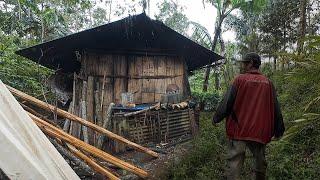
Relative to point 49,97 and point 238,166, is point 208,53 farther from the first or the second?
point 238,166

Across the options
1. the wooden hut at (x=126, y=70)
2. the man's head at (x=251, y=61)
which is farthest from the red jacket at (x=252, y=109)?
the wooden hut at (x=126, y=70)

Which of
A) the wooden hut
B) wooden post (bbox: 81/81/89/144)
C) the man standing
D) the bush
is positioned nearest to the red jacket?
the man standing

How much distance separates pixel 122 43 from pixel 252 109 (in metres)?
7.58

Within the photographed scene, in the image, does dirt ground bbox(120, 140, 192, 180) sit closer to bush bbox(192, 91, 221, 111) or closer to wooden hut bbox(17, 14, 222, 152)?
wooden hut bbox(17, 14, 222, 152)

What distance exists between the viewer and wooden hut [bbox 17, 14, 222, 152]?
9.98 m

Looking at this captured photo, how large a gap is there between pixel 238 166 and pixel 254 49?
12.7 meters

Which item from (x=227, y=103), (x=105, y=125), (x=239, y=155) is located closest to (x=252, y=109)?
(x=227, y=103)

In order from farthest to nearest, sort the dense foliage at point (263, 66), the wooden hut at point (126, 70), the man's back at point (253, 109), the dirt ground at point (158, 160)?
the wooden hut at point (126, 70), the dirt ground at point (158, 160), the dense foliage at point (263, 66), the man's back at point (253, 109)

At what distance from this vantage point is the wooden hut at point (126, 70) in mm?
9977

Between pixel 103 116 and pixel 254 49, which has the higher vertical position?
pixel 254 49

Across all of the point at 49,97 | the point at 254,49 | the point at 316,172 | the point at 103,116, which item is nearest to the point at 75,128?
the point at 103,116

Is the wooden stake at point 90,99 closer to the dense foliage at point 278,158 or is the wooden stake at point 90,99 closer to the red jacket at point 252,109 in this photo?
the dense foliage at point 278,158

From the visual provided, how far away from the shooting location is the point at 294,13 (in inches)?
570

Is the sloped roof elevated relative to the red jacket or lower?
elevated
